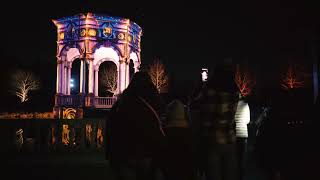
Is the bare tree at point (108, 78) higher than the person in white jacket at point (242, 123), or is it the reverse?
the bare tree at point (108, 78)

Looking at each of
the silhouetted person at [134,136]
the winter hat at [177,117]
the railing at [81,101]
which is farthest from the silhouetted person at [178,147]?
the railing at [81,101]

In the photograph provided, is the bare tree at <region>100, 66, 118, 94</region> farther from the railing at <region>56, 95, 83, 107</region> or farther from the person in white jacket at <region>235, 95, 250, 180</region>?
the person in white jacket at <region>235, 95, 250, 180</region>

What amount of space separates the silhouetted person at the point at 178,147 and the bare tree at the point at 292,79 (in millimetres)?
63868

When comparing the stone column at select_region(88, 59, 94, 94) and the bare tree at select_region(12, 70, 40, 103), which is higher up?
the bare tree at select_region(12, 70, 40, 103)

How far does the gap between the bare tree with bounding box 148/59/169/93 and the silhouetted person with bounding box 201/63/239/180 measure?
172 feet

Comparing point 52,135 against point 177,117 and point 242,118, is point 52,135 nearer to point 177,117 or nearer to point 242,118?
point 177,117

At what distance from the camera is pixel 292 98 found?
7.73 meters

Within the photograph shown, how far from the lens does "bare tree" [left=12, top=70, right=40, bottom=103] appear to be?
5503 cm

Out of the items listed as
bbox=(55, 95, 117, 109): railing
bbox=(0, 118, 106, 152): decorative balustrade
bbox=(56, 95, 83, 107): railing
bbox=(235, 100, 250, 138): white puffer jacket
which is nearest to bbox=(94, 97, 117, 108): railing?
bbox=(55, 95, 117, 109): railing

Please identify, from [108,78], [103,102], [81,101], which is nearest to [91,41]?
[81,101]

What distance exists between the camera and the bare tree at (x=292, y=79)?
7000 cm

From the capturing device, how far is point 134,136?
5.68 meters

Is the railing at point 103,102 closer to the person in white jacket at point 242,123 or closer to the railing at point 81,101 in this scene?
the railing at point 81,101

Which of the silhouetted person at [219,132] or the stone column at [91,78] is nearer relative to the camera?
the silhouetted person at [219,132]
